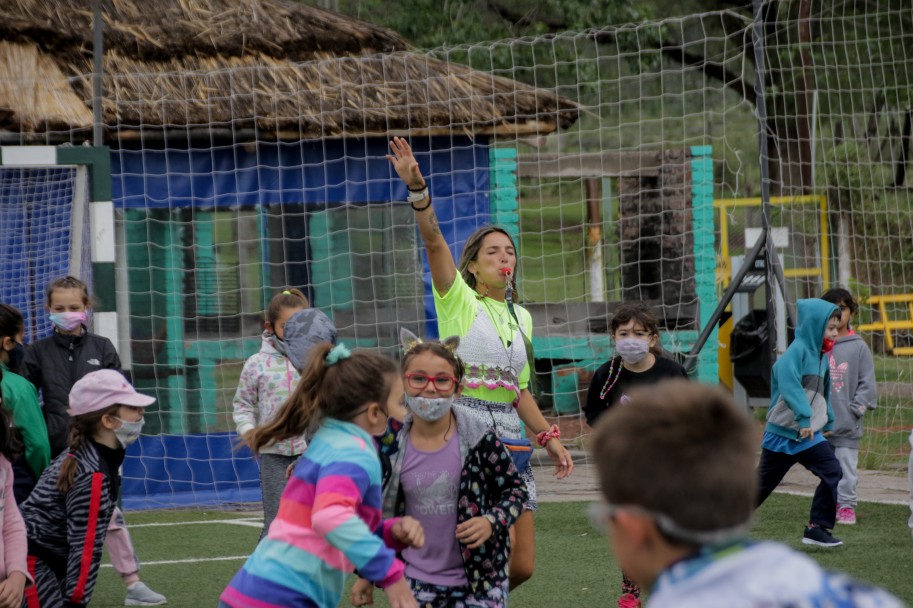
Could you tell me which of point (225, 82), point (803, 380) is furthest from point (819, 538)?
point (225, 82)

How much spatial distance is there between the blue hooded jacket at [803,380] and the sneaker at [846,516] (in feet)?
3.18

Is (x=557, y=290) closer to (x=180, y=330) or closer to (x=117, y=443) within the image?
(x=180, y=330)

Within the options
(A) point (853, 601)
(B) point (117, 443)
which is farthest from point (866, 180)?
(A) point (853, 601)

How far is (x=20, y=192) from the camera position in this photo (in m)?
10.3

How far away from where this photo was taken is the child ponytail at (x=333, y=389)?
3906 mm

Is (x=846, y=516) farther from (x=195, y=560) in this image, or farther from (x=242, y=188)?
(x=242, y=188)

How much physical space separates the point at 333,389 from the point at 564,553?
4.40 m

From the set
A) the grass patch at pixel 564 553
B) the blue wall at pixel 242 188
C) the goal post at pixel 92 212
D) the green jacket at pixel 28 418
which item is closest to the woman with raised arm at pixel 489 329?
the grass patch at pixel 564 553

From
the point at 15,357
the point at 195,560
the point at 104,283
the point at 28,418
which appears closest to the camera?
Result: the point at 28,418

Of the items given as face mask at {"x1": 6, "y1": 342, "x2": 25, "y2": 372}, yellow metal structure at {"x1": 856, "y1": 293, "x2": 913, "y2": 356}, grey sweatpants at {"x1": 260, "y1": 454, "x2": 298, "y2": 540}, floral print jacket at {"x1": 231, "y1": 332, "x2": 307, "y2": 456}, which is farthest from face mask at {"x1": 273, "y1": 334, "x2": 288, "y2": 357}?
yellow metal structure at {"x1": 856, "y1": 293, "x2": 913, "y2": 356}

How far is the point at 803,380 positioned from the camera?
7.91m

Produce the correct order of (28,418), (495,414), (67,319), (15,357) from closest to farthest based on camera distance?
Answer: (495,414), (28,418), (15,357), (67,319)

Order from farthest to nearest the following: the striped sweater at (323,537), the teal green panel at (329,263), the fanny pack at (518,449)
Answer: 1. the teal green panel at (329,263)
2. the fanny pack at (518,449)
3. the striped sweater at (323,537)

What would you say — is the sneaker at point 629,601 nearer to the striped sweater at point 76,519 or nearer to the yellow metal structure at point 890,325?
the striped sweater at point 76,519
